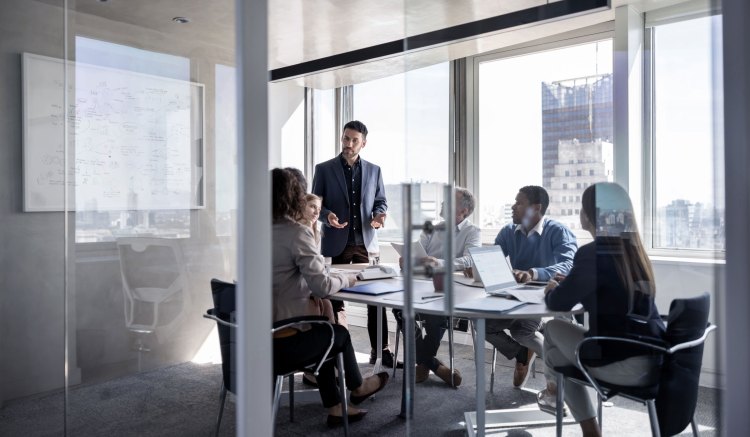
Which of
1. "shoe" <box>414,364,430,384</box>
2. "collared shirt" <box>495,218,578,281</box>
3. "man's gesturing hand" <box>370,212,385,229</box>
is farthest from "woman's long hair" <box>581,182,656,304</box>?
"man's gesturing hand" <box>370,212,385,229</box>

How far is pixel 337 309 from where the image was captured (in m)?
4.20

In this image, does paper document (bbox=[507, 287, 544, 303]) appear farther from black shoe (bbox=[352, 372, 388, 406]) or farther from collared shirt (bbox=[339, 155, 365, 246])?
collared shirt (bbox=[339, 155, 365, 246])

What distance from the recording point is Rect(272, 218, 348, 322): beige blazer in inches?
110

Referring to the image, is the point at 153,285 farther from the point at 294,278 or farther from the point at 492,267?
the point at 492,267

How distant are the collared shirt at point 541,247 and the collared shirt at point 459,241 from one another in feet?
0.38

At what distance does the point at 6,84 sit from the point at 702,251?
3.34 metres

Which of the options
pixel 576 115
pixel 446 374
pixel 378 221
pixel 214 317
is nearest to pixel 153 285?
pixel 214 317

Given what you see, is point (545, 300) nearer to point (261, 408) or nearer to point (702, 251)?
point (702, 251)

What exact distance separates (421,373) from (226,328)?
0.74m

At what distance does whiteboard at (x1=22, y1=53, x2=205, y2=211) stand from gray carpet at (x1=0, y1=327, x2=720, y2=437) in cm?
72

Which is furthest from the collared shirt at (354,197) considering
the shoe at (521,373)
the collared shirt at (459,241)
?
the shoe at (521,373)

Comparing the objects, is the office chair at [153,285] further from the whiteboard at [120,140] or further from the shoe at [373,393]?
the shoe at [373,393]

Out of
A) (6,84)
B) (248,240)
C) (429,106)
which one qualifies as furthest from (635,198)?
(6,84)

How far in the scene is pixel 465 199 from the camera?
7.51 ft
